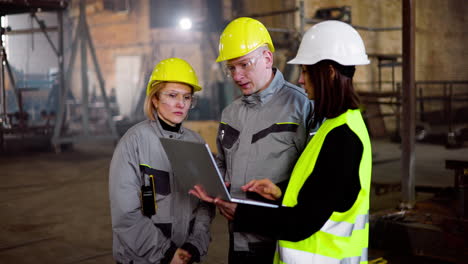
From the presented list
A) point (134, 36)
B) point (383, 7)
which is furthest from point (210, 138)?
point (134, 36)

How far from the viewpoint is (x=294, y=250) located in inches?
80.1

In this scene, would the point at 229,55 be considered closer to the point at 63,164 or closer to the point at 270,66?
the point at 270,66

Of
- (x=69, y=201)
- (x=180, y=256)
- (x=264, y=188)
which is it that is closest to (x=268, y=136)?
(x=264, y=188)

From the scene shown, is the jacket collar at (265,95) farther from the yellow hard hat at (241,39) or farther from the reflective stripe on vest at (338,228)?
the reflective stripe on vest at (338,228)

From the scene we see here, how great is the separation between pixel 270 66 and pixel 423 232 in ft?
10.2

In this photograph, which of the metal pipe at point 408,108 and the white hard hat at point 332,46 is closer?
the white hard hat at point 332,46

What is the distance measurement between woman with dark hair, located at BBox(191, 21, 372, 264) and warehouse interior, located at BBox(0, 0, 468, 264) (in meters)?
2.99

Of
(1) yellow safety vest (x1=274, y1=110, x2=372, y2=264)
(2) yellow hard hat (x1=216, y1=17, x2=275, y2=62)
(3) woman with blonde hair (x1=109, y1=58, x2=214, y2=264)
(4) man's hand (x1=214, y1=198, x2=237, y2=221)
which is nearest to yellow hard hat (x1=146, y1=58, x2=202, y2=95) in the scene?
(3) woman with blonde hair (x1=109, y1=58, x2=214, y2=264)

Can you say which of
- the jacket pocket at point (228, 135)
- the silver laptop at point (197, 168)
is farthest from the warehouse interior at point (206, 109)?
the silver laptop at point (197, 168)

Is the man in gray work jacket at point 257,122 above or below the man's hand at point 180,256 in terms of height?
above

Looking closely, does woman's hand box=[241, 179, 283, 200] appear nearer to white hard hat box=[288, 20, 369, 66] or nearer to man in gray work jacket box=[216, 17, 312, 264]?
man in gray work jacket box=[216, 17, 312, 264]

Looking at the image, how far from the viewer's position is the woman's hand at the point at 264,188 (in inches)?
87.1

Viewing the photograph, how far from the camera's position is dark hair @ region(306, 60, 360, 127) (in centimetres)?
200

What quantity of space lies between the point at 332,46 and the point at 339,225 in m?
0.74
